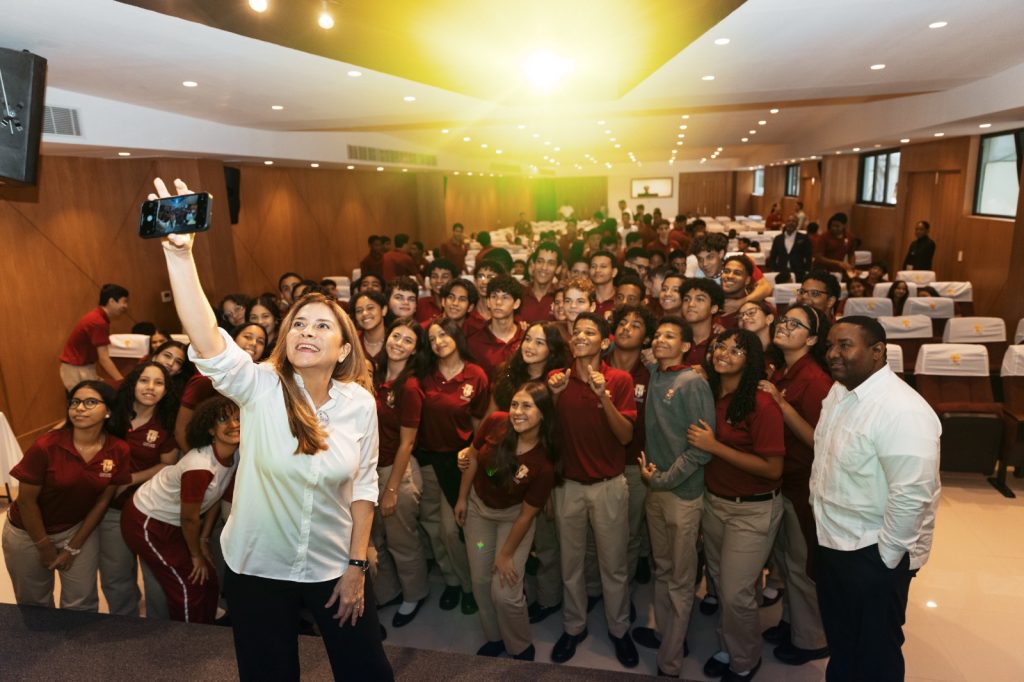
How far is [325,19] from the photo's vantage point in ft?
10.9

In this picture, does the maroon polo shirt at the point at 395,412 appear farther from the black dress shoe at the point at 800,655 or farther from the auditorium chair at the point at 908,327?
the auditorium chair at the point at 908,327

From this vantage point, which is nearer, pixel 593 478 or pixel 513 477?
pixel 513 477

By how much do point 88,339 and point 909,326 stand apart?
7.81 m

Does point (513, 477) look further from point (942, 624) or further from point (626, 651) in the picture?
point (942, 624)

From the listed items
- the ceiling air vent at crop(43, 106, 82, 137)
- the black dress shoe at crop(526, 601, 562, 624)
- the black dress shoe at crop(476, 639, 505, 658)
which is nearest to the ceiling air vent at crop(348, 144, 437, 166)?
the ceiling air vent at crop(43, 106, 82, 137)

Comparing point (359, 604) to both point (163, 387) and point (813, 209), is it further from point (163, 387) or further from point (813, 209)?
point (813, 209)

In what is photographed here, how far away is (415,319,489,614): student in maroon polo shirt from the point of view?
355 cm

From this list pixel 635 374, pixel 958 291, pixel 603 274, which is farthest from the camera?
pixel 958 291

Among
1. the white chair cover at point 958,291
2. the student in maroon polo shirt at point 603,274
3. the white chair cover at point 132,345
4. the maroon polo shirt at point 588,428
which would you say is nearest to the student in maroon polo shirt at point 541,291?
the student in maroon polo shirt at point 603,274

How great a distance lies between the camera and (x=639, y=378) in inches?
142

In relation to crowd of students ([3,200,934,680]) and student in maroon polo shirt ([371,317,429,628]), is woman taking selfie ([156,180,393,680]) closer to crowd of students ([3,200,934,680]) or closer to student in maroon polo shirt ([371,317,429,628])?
crowd of students ([3,200,934,680])

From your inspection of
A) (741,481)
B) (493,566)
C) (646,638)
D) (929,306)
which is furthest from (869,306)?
(493,566)

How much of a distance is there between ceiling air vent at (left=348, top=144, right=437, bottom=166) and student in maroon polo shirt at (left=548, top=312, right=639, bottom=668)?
836 centimetres

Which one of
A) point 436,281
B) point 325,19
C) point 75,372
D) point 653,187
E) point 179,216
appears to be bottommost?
point 75,372
